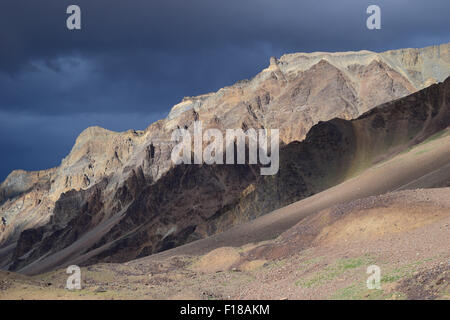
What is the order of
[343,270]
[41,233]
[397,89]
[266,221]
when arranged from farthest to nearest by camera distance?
[41,233]
[397,89]
[266,221]
[343,270]

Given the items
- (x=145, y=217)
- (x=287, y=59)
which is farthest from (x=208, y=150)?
Answer: (x=287, y=59)

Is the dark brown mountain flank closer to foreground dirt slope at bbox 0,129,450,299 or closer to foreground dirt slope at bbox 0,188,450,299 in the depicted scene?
foreground dirt slope at bbox 0,129,450,299

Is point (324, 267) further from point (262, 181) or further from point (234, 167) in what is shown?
point (234, 167)

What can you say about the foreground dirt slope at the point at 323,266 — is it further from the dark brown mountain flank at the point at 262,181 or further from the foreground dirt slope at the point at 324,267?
the dark brown mountain flank at the point at 262,181

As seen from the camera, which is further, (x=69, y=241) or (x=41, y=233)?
(x=41, y=233)

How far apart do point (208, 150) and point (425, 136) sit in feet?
141

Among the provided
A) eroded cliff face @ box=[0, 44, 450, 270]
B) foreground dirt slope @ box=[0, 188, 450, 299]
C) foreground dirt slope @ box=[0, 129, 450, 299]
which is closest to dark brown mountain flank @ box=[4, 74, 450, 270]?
eroded cliff face @ box=[0, 44, 450, 270]

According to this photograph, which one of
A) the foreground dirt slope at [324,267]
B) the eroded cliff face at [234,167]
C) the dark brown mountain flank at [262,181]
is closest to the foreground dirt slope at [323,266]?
the foreground dirt slope at [324,267]

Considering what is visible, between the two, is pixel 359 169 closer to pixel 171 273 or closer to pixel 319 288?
pixel 171 273

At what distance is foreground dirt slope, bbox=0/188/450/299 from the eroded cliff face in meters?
A: 37.5

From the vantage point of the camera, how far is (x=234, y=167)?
90.7 metres

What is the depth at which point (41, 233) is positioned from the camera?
449 feet

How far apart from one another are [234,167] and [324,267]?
72276 millimetres
